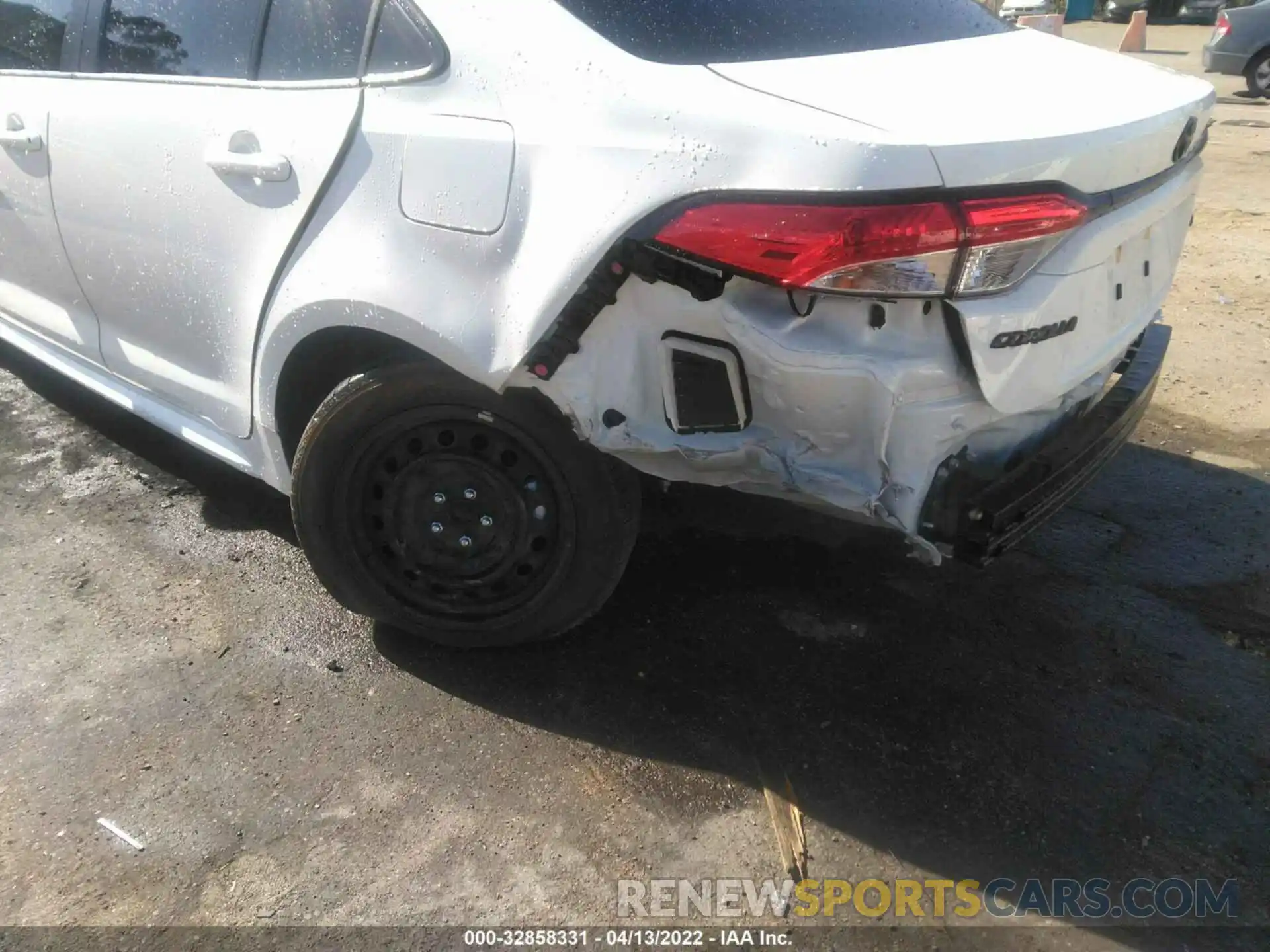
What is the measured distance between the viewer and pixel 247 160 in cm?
240

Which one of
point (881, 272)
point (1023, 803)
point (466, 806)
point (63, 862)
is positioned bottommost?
point (63, 862)

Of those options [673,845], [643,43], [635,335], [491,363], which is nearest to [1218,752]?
[673,845]

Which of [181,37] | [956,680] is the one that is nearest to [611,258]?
[956,680]

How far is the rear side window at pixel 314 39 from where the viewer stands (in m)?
2.33

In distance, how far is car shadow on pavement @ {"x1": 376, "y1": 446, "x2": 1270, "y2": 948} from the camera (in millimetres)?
2211

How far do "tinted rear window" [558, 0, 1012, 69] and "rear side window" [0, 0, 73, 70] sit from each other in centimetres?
192

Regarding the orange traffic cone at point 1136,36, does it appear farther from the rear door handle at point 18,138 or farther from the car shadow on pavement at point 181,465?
the rear door handle at point 18,138

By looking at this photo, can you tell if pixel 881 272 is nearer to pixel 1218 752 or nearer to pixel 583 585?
pixel 583 585

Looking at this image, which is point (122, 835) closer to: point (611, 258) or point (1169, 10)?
point (611, 258)

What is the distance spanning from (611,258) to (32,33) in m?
2.46

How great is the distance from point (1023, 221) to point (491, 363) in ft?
3.50

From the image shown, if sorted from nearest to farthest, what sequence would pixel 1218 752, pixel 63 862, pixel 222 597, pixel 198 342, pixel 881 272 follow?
pixel 881 272, pixel 63 862, pixel 1218 752, pixel 198 342, pixel 222 597

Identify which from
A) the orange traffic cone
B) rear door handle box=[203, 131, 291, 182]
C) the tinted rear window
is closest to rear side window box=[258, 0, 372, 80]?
rear door handle box=[203, 131, 291, 182]

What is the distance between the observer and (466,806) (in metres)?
2.29
